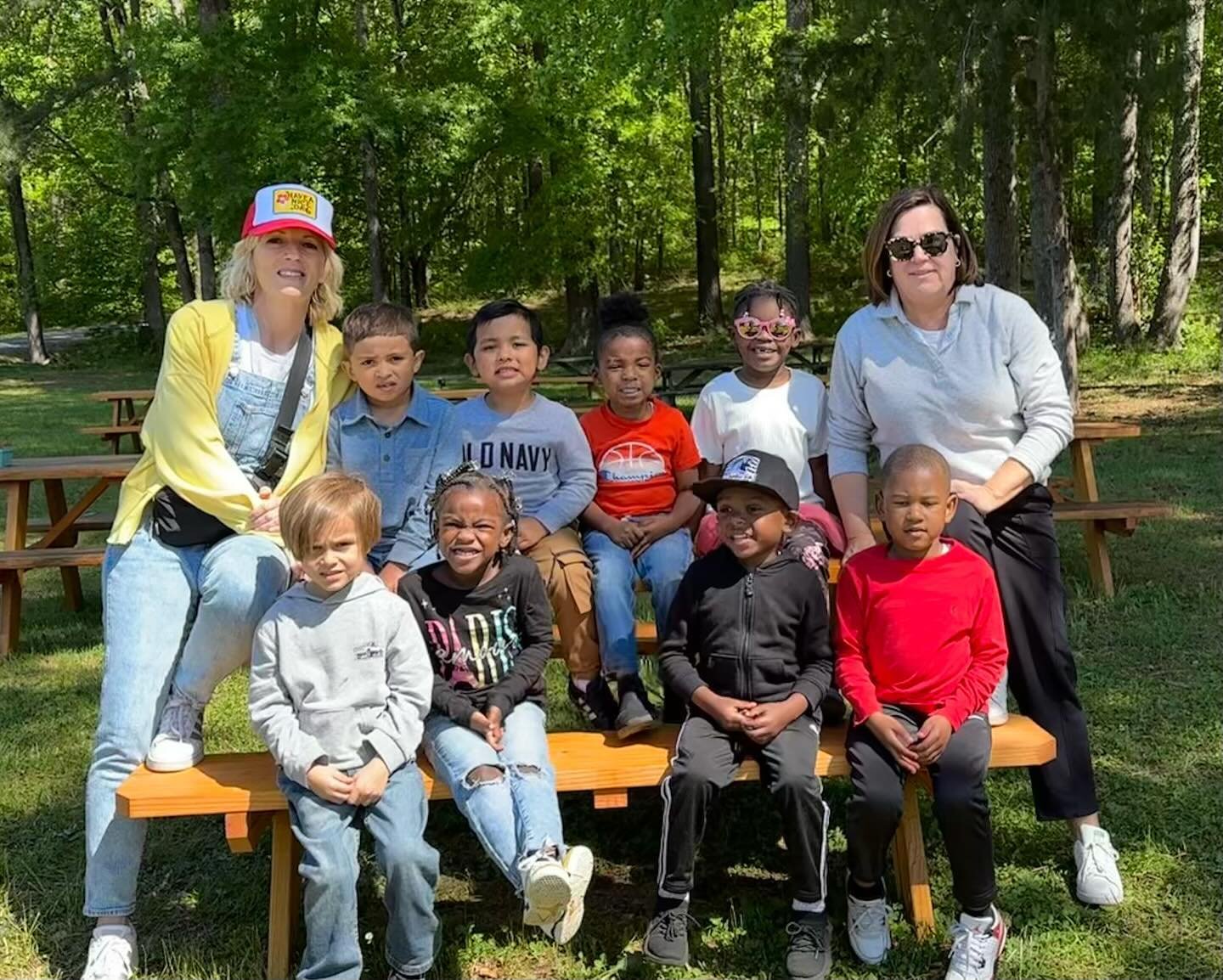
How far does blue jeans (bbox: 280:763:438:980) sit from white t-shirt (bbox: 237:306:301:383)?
125 cm

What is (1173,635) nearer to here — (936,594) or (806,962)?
(936,594)

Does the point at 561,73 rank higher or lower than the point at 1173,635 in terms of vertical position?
higher

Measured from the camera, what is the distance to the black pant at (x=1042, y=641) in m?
3.60

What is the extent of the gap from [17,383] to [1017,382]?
25.1 metres

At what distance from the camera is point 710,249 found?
1070 inches

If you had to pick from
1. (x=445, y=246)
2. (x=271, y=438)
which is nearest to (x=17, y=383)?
(x=445, y=246)

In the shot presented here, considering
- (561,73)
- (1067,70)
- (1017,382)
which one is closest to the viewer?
(1017,382)

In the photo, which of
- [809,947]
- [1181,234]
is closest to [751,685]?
[809,947]

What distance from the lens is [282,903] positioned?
10.6 ft

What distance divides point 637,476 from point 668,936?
158 cm

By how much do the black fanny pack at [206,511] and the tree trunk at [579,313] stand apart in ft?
73.3

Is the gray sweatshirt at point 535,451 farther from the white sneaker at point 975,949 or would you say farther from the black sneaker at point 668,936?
the white sneaker at point 975,949

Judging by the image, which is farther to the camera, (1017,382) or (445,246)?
(445,246)

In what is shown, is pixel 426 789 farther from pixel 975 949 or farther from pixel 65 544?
pixel 65 544
